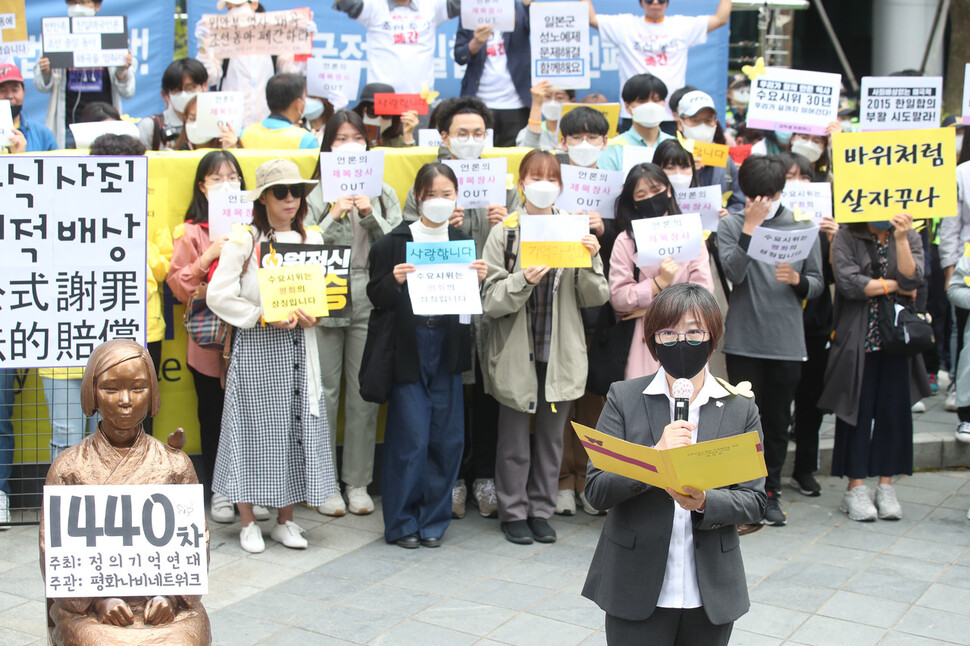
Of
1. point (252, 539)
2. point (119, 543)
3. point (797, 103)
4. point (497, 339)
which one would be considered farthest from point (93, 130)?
point (797, 103)

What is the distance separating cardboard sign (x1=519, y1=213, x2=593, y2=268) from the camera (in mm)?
6105

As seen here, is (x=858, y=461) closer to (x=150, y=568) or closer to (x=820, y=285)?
(x=820, y=285)

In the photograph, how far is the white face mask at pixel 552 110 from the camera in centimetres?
823

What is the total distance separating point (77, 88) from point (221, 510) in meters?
4.42

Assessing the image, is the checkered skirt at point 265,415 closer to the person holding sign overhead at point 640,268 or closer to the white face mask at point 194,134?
the person holding sign overhead at point 640,268

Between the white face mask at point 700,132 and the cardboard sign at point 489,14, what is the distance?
1712mm

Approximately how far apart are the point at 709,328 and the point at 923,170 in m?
4.03

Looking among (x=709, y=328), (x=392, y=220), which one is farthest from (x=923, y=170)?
(x=709, y=328)

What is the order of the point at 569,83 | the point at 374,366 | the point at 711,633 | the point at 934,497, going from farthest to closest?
1. the point at 569,83
2. the point at 934,497
3. the point at 374,366
4. the point at 711,633

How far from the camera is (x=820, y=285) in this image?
6828mm

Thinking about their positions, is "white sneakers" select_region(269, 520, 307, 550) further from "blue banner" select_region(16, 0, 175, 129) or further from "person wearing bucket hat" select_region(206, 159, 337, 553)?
"blue banner" select_region(16, 0, 175, 129)

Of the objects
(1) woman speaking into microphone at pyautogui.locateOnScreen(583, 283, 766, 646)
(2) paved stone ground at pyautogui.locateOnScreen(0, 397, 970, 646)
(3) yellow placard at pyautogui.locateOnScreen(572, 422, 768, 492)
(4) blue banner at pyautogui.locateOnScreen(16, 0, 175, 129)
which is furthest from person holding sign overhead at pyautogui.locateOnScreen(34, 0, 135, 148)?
(3) yellow placard at pyautogui.locateOnScreen(572, 422, 768, 492)

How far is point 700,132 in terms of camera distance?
8.05m

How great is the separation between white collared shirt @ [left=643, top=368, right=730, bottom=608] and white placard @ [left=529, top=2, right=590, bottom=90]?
5341 mm
